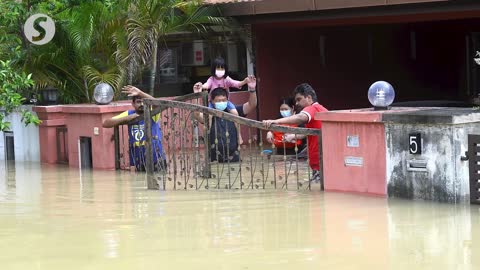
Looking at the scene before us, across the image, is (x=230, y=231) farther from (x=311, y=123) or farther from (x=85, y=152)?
(x=85, y=152)

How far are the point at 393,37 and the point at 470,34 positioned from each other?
168 cm

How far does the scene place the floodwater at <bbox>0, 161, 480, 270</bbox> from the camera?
822 cm

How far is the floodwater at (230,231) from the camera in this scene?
822cm

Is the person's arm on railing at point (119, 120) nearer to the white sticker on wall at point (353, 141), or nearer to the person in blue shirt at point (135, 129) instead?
the person in blue shirt at point (135, 129)

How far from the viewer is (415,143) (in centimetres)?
1065

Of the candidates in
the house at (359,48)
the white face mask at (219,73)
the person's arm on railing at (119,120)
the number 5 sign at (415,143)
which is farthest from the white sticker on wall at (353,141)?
the white face mask at (219,73)

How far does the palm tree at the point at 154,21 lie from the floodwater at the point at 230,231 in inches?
176

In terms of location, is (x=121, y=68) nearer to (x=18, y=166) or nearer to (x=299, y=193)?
(x=18, y=166)

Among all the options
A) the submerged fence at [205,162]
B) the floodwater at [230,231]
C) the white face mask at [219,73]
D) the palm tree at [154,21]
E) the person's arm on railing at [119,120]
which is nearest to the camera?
the floodwater at [230,231]

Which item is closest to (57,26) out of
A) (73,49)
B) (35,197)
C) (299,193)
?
(73,49)

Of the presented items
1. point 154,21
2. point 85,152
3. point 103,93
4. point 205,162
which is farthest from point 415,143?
point 154,21

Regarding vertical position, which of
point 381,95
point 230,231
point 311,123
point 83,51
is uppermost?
point 83,51

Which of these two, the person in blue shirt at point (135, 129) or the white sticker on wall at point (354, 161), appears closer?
the white sticker on wall at point (354, 161)

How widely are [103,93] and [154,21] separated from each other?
6.61 feet
